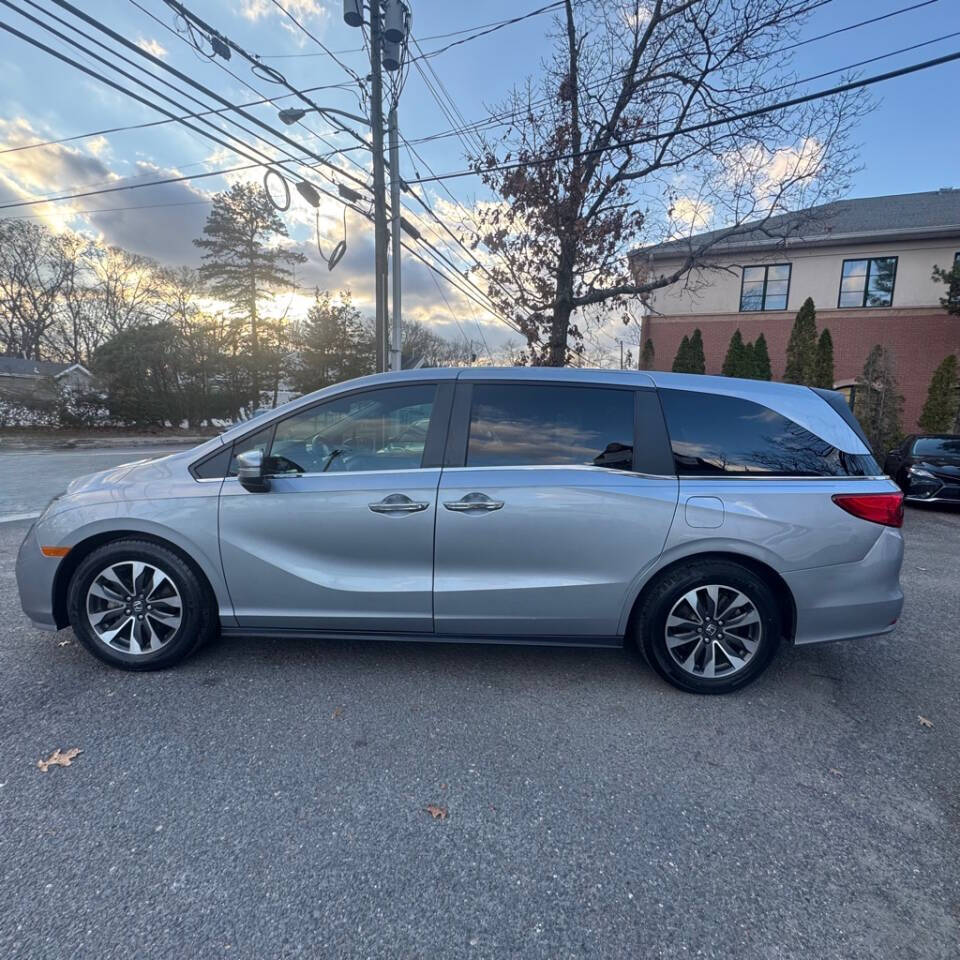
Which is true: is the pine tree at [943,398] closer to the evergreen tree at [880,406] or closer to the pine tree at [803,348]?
the evergreen tree at [880,406]

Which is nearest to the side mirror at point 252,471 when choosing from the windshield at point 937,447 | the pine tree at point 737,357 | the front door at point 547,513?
the front door at point 547,513

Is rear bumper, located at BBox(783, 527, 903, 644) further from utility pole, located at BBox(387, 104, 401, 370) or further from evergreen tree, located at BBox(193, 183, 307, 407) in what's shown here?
evergreen tree, located at BBox(193, 183, 307, 407)

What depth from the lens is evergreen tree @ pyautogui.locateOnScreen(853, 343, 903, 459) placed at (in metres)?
14.7

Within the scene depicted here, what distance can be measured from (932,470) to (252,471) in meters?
10.9

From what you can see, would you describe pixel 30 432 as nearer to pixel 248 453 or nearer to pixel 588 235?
pixel 588 235

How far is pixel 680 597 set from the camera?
2.81 metres

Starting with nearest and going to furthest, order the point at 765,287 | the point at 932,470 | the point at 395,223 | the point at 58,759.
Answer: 1. the point at 58,759
2. the point at 932,470
3. the point at 395,223
4. the point at 765,287

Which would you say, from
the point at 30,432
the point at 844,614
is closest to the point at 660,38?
the point at 844,614

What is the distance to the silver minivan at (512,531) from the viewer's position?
109 inches

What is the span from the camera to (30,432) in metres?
19.7

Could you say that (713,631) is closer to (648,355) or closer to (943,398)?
(943,398)

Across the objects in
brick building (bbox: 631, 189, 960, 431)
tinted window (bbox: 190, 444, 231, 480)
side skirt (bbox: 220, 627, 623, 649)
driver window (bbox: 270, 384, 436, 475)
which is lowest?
side skirt (bbox: 220, 627, 623, 649)

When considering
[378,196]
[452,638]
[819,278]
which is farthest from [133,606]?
[819,278]

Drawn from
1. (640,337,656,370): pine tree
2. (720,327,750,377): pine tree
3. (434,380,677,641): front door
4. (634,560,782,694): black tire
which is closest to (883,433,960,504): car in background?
(634,560,782,694): black tire
